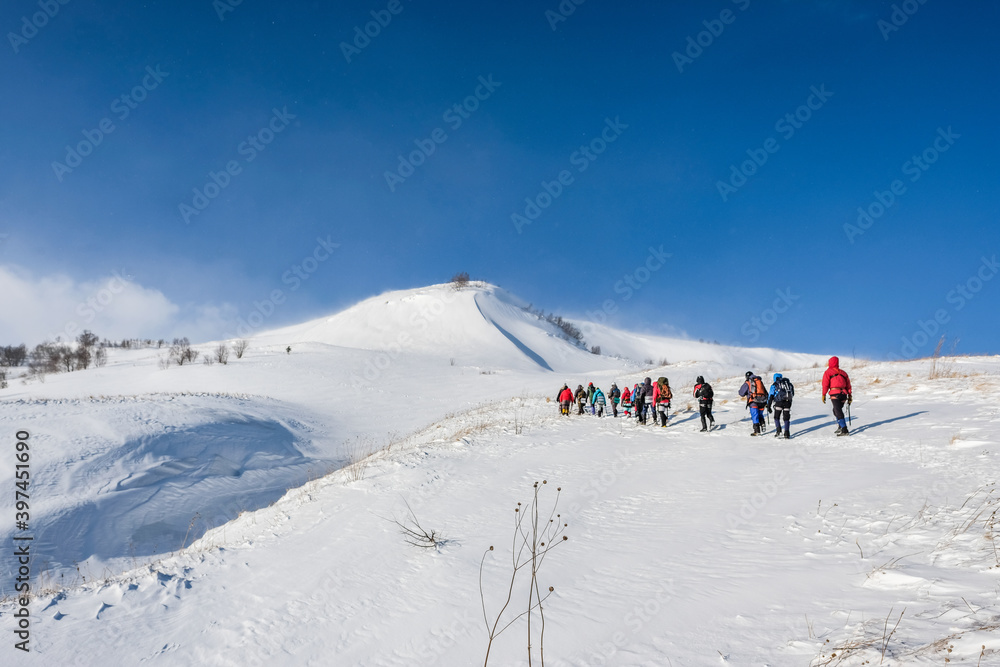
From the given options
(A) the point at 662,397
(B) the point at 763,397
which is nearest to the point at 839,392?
(B) the point at 763,397

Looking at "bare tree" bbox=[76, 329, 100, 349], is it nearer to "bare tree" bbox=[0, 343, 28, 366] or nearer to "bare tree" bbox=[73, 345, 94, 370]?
"bare tree" bbox=[73, 345, 94, 370]

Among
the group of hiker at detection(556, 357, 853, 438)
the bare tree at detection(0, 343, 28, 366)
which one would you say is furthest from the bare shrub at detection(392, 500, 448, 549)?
the bare tree at detection(0, 343, 28, 366)

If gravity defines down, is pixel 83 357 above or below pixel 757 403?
above

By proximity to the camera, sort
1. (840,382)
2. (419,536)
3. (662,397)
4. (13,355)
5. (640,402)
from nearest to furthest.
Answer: (419,536) < (840,382) < (662,397) < (640,402) < (13,355)

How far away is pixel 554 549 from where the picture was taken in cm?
567

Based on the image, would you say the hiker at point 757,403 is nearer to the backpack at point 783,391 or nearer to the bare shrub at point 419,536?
the backpack at point 783,391

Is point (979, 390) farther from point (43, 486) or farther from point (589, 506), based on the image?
point (43, 486)

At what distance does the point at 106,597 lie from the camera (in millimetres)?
4605

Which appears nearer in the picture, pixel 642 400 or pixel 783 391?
pixel 783 391

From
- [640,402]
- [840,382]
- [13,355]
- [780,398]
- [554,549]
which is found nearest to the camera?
[554,549]

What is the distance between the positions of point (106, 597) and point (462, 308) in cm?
7820

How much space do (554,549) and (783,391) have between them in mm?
10039

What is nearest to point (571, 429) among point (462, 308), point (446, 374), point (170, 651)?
point (170, 651)

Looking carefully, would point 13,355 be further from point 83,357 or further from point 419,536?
point 419,536
